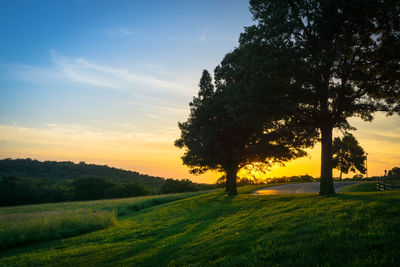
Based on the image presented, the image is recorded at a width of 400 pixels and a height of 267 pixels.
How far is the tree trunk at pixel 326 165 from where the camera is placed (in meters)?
17.3

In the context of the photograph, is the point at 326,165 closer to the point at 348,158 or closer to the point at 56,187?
the point at 348,158

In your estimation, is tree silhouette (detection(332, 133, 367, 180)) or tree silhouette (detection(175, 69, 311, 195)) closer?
tree silhouette (detection(175, 69, 311, 195))

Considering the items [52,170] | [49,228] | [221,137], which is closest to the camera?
[49,228]

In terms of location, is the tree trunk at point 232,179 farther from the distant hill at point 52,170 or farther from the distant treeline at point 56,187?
the distant hill at point 52,170

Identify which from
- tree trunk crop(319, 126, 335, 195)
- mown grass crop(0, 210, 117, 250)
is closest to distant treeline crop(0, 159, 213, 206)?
mown grass crop(0, 210, 117, 250)

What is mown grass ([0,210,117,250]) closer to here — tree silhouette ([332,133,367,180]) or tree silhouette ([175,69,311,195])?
tree silhouette ([175,69,311,195])

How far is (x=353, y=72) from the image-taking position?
17.2 metres

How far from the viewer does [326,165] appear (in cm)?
1738

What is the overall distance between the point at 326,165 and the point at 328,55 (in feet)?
25.2

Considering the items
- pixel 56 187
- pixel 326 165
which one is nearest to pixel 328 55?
pixel 326 165

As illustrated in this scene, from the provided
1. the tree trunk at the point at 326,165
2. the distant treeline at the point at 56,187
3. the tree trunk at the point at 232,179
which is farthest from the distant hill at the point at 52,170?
the tree trunk at the point at 326,165

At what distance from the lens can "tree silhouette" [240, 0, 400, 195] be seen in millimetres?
15258

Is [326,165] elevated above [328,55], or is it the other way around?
[328,55]

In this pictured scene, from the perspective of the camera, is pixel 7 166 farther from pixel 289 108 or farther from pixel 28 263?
pixel 289 108
